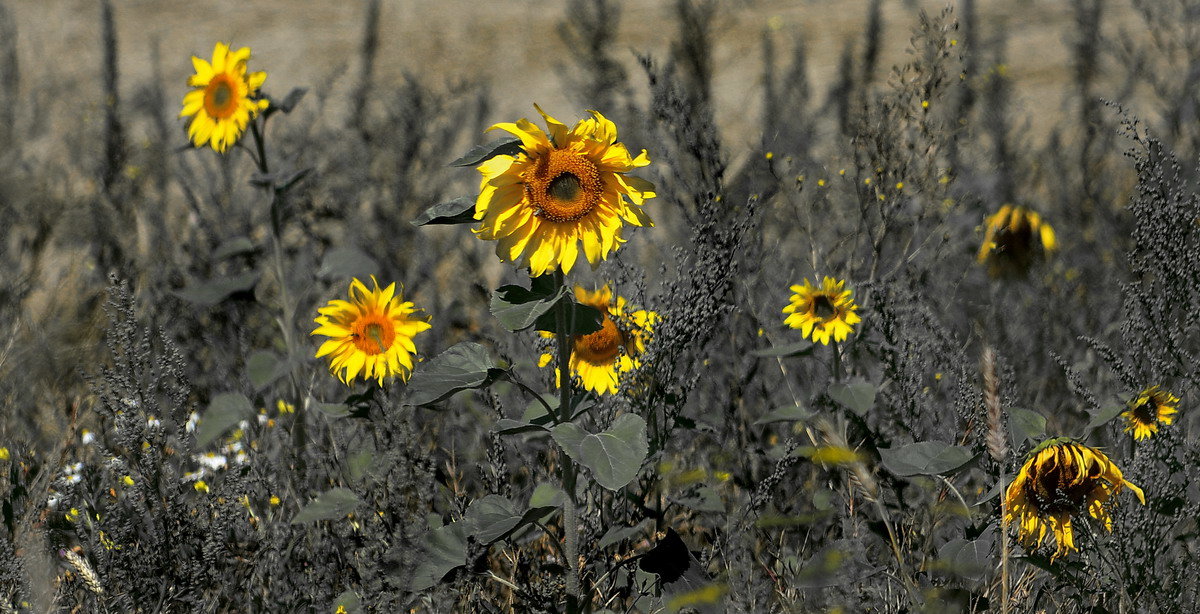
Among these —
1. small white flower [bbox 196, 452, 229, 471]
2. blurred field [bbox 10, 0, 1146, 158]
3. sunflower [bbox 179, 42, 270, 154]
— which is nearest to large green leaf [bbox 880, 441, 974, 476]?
small white flower [bbox 196, 452, 229, 471]

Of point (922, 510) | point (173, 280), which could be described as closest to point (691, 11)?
point (173, 280)

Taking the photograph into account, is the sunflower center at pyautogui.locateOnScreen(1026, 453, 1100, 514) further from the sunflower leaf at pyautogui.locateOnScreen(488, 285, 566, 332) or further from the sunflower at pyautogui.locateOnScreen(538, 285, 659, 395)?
the sunflower leaf at pyautogui.locateOnScreen(488, 285, 566, 332)

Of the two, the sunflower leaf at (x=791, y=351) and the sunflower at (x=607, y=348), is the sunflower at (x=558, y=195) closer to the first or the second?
the sunflower at (x=607, y=348)

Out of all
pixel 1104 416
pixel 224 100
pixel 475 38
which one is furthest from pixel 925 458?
pixel 475 38

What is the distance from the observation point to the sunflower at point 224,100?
293 cm

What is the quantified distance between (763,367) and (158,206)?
10.5 ft

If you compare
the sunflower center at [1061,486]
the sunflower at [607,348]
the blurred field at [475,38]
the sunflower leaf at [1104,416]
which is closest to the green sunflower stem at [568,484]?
the sunflower at [607,348]

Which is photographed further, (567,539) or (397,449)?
(397,449)

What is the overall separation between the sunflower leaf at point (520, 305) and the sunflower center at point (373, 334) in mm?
614

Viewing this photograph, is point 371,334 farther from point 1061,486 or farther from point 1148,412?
point 1148,412

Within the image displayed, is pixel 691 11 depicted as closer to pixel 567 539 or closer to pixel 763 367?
pixel 763 367

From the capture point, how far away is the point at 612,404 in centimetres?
223

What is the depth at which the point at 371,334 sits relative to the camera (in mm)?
2439

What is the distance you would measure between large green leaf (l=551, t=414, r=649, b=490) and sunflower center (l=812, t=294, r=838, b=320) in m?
0.86
